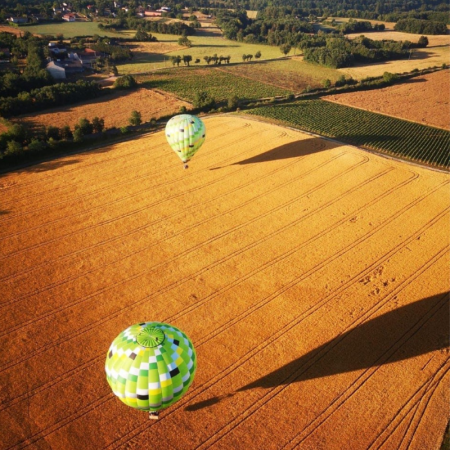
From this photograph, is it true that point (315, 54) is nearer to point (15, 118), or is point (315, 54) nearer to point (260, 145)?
point (260, 145)

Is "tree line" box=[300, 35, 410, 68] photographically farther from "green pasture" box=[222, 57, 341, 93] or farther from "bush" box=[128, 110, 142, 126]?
"bush" box=[128, 110, 142, 126]

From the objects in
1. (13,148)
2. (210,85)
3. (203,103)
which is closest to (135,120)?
(203,103)

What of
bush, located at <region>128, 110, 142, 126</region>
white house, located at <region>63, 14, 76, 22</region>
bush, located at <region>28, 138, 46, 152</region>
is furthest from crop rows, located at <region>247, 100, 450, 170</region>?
white house, located at <region>63, 14, 76, 22</region>

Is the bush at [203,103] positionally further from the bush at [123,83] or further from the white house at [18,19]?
the white house at [18,19]

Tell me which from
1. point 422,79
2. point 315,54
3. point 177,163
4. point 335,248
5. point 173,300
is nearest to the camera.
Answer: point 173,300

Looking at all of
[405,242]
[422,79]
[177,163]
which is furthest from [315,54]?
[405,242]

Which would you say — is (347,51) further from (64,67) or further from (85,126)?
(85,126)
